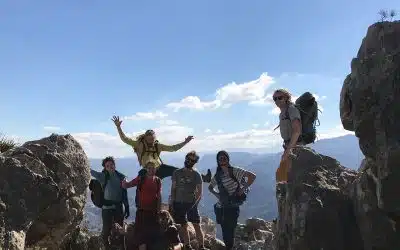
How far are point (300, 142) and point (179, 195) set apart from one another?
4678mm

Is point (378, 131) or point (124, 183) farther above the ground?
point (378, 131)

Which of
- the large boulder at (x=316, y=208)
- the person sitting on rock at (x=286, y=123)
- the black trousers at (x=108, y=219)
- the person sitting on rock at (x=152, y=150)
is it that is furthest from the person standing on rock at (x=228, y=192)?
the large boulder at (x=316, y=208)

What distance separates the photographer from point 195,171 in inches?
495

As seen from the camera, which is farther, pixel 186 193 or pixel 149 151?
pixel 149 151

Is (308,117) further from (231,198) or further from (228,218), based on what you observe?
(228,218)

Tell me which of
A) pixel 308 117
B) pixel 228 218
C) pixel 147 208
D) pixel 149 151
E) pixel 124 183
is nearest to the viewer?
pixel 308 117

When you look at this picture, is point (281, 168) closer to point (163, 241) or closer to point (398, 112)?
point (398, 112)

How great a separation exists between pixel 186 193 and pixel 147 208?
138 cm

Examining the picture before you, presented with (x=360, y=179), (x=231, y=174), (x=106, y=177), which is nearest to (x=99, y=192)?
(x=106, y=177)

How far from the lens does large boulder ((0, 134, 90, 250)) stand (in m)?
10.2

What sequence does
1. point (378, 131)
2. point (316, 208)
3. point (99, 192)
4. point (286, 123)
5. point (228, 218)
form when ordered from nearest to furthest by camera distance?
point (378, 131), point (316, 208), point (286, 123), point (228, 218), point (99, 192)

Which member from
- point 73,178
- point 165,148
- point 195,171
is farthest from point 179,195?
point 73,178

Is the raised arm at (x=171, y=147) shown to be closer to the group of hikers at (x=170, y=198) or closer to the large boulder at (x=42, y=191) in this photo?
the group of hikers at (x=170, y=198)

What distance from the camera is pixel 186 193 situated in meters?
12.5
